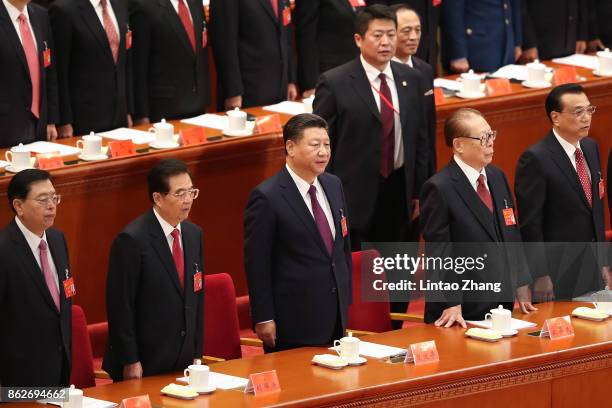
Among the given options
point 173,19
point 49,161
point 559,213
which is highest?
point 173,19

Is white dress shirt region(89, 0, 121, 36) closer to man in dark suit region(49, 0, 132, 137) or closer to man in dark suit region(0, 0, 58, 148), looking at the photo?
man in dark suit region(49, 0, 132, 137)

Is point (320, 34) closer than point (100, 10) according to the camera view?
No

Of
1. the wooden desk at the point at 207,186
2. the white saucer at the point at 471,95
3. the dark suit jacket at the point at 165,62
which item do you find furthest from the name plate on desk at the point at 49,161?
the white saucer at the point at 471,95

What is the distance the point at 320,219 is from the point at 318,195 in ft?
0.34

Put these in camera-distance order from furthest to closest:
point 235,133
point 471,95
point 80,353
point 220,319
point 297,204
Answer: point 471,95, point 235,133, point 220,319, point 297,204, point 80,353

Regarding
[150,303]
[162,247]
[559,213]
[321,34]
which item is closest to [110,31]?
[321,34]

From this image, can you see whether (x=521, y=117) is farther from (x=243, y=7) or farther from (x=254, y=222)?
(x=254, y=222)

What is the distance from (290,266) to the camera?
6.03 m

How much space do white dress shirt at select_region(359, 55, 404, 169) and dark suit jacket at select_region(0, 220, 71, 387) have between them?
1886mm

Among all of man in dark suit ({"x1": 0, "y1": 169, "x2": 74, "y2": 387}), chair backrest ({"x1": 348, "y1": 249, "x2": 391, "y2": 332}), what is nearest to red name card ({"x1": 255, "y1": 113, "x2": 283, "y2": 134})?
chair backrest ({"x1": 348, "y1": 249, "x2": 391, "y2": 332})

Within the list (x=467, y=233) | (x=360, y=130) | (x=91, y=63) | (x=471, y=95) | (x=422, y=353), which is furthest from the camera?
(x=471, y=95)

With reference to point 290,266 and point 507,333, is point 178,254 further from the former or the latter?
point 507,333

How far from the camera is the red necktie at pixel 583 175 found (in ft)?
21.5

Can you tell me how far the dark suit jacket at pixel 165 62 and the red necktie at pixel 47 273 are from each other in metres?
2.11
